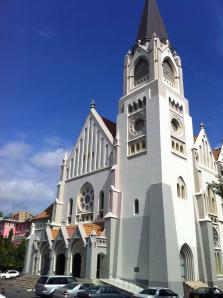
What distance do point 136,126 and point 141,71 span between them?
7748mm

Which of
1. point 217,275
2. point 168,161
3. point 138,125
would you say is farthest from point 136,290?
point 138,125

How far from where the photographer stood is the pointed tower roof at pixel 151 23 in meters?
38.9

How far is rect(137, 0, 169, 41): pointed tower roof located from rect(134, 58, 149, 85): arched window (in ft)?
11.9

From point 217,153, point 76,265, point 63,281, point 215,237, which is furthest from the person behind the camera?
point 217,153

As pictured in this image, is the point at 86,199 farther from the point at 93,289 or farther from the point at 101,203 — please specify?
the point at 93,289

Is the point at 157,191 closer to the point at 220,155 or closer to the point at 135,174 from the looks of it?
the point at 135,174

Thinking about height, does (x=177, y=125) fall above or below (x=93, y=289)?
above

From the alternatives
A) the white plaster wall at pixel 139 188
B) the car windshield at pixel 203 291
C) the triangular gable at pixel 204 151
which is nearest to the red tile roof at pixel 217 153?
the triangular gable at pixel 204 151

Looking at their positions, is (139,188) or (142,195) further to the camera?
(139,188)

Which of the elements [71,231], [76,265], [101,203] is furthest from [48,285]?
[101,203]

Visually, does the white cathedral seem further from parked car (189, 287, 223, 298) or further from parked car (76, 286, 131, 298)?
parked car (76, 286, 131, 298)

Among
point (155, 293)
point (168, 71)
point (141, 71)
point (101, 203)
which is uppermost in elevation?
point (168, 71)

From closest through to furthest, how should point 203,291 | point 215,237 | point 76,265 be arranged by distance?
point 203,291 < point 76,265 < point 215,237

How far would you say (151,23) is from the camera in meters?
40.4
